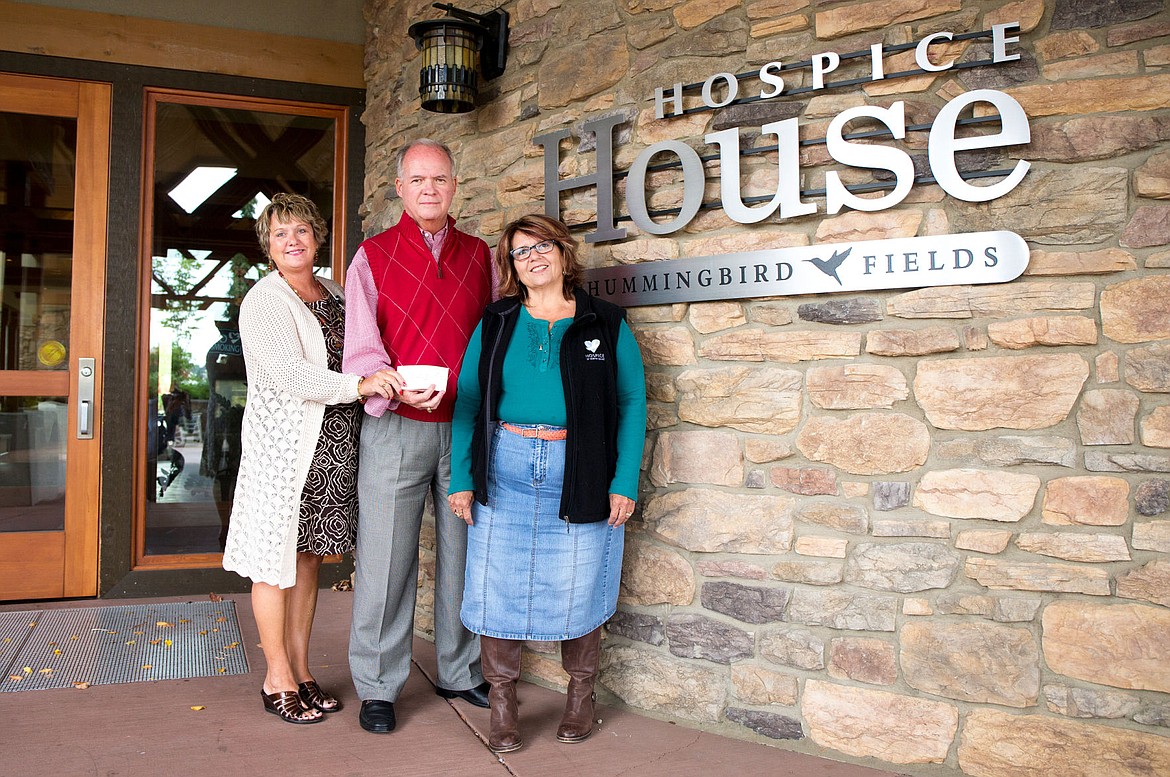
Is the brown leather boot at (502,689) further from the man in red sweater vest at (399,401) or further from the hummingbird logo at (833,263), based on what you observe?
the hummingbird logo at (833,263)

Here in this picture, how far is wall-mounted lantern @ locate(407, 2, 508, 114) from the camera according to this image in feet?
10.9

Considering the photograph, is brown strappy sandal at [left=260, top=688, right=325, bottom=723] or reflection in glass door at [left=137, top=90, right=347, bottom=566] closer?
brown strappy sandal at [left=260, top=688, right=325, bottom=723]

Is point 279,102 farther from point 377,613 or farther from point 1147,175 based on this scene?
point 1147,175

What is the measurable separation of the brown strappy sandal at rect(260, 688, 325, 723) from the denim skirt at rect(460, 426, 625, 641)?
1.95 ft

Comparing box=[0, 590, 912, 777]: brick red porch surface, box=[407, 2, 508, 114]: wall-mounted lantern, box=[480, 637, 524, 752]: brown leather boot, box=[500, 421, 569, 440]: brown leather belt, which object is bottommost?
box=[0, 590, 912, 777]: brick red porch surface

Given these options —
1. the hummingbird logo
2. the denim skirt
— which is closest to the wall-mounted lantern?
the denim skirt

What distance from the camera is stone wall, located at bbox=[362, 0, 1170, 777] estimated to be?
2156 mm

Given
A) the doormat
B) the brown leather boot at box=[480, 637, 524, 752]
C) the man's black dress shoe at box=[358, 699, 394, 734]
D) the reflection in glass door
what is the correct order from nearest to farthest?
1. the brown leather boot at box=[480, 637, 524, 752]
2. the man's black dress shoe at box=[358, 699, 394, 734]
3. the doormat
4. the reflection in glass door

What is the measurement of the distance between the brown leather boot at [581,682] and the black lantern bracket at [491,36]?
6.98 ft

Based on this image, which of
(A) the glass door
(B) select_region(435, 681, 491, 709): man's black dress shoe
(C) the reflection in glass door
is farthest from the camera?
(C) the reflection in glass door

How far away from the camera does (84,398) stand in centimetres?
402

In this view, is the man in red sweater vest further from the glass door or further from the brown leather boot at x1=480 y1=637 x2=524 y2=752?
the glass door

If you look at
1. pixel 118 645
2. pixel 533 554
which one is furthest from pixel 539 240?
pixel 118 645

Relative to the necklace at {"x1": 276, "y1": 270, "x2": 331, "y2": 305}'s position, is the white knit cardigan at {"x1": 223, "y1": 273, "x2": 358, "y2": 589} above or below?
below
